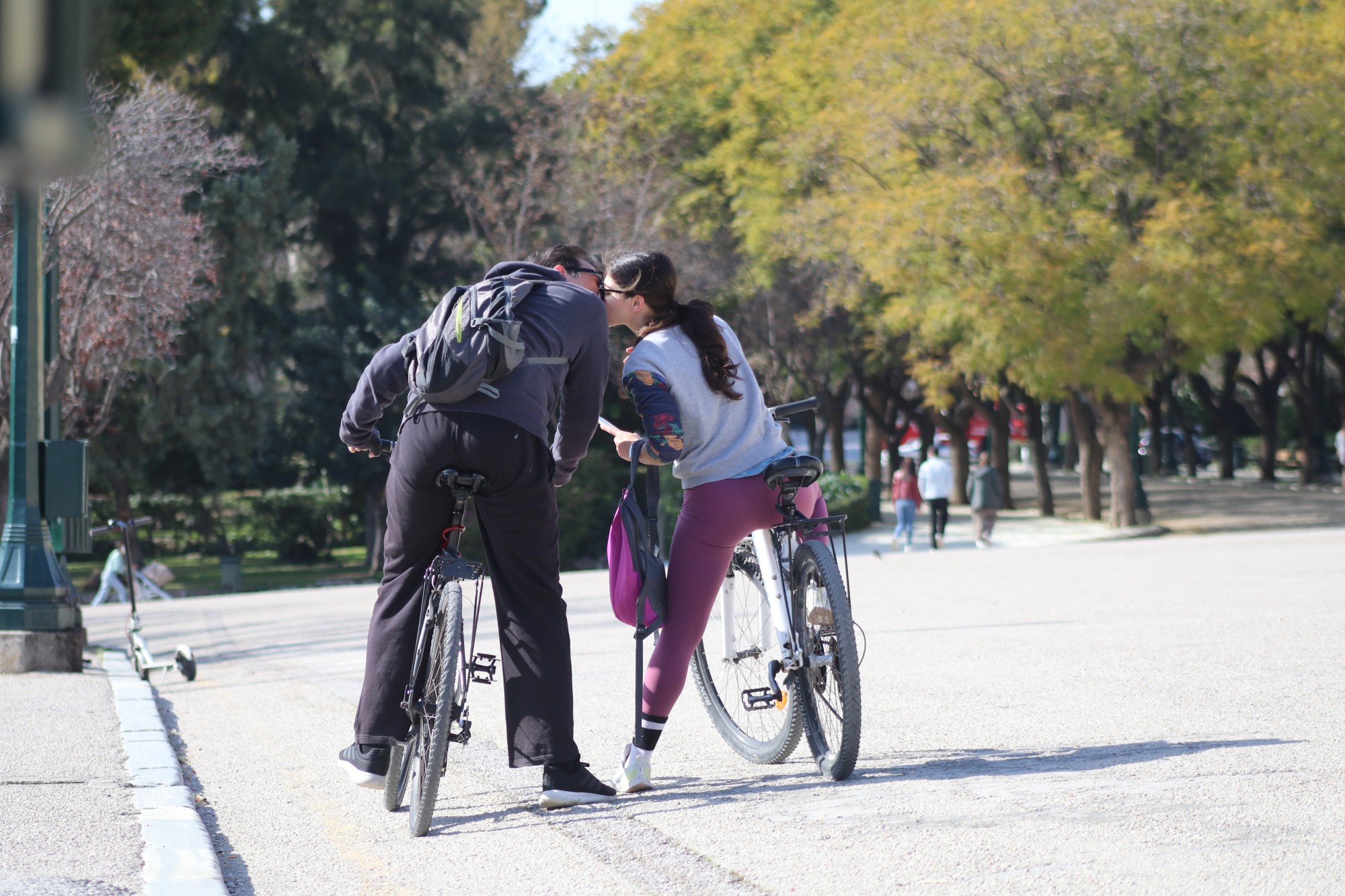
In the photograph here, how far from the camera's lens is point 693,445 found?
198 inches

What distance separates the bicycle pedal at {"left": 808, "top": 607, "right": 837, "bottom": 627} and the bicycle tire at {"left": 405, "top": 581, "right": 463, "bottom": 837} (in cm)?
115

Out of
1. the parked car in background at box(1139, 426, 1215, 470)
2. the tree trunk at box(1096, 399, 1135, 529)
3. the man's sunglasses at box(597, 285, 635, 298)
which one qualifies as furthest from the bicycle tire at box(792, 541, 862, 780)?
the parked car in background at box(1139, 426, 1215, 470)

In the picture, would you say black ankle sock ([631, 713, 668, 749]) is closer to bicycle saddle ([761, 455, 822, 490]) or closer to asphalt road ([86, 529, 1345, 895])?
asphalt road ([86, 529, 1345, 895])

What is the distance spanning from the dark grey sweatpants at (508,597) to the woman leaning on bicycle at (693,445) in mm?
470

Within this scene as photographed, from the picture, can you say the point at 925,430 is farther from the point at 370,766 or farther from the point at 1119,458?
the point at 370,766

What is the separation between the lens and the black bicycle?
4359mm

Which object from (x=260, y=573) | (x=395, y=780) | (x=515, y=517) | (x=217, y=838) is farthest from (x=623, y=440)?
(x=260, y=573)

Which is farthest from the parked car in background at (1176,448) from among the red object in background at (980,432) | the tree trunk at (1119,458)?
the tree trunk at (1119,458)

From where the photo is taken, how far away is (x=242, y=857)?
4348 mm

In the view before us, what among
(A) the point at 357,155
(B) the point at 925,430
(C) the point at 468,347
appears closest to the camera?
(C) the point at 468,347

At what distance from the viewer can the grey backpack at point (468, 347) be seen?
4328 mm

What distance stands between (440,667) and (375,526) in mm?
28404

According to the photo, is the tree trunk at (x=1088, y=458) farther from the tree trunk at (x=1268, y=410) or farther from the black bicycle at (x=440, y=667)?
the black bicycle at (x=440, y=667)

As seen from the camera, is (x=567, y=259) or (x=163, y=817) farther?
(x=567, y=259)
